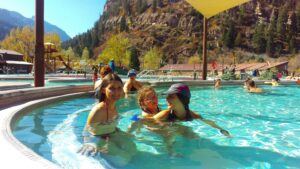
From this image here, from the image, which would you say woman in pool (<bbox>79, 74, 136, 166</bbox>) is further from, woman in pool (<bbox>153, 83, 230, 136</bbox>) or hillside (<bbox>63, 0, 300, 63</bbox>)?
hillside (<bbox>63, 0, 300, 63</bbox>)

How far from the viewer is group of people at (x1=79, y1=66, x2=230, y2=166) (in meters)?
3.22

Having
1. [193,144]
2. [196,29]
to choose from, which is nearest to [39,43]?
[193,144]

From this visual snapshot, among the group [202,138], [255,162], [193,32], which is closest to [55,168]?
[255,162]

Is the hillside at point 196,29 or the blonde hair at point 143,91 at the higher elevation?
the hillside at point 196,29

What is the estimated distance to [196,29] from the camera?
501 feet

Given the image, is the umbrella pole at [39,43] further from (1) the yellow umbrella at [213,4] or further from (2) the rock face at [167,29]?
(2) the rock face at [167,29]

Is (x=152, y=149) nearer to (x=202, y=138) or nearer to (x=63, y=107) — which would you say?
(x=202, y=138)

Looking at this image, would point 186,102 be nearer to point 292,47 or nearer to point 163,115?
point 163,115

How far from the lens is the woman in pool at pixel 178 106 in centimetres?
372

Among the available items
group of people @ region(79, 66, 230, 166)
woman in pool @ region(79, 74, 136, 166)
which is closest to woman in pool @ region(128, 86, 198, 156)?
group of people @ region(79, 66, 230, 166)

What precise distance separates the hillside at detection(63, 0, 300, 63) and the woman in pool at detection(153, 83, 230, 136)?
115745 millimetres

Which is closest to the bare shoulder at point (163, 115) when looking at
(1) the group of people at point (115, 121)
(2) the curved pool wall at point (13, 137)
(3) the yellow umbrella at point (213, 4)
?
(1) the group of people at point (115, 121)

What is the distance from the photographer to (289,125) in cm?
568

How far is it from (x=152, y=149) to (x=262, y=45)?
412 feet
